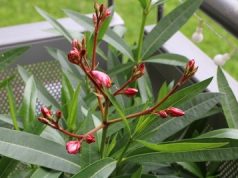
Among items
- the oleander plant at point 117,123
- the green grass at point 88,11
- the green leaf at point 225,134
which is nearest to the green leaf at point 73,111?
the oleander plant at point 117,123

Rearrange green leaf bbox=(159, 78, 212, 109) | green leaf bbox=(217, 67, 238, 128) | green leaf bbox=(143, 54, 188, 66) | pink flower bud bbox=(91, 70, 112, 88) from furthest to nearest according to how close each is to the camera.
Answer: green leaf bbox=(143, 54, 188, 66), green leaf bbox=(217, 67, 238, 128), green leaf bbox=(159, 78, 212, 109), pink flower bud bbox=(91, 70, 112, 88)

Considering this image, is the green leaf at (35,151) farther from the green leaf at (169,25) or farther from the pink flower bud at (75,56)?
the green leaf at (169,25)

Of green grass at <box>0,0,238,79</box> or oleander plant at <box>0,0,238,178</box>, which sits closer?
oleander plant at <box>0,0,238,178</box>

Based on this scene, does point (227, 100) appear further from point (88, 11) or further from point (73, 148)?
point (88, 11)

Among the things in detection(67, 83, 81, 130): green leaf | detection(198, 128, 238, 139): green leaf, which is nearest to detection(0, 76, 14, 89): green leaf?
detection(67, 83, 81, 130): green leaf

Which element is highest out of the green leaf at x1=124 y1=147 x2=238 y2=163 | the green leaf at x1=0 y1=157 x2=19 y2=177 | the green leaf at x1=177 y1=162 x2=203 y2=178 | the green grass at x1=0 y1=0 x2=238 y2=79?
the green leaf at x1=124 y1=147 x2=238 y2=163

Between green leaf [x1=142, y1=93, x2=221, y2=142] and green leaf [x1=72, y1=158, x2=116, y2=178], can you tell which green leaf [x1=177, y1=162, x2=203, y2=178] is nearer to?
green leaf [x1=142, y1=93, x2=221, y2=142]

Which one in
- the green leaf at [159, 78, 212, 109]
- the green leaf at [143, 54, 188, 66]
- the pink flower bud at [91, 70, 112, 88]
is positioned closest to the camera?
the pink flower bud at [91, 70, 112, 88]
